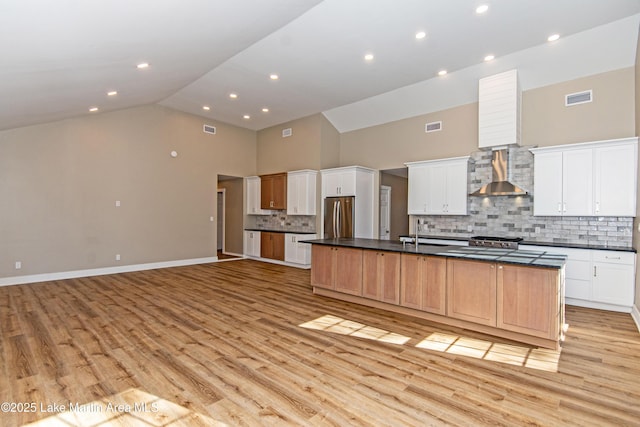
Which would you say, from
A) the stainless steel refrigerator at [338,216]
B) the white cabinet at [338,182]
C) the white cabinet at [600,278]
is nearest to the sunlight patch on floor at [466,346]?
the white cabinet at [600,278]

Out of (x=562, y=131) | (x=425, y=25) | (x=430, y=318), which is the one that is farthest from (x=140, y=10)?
(x=562, y=131)

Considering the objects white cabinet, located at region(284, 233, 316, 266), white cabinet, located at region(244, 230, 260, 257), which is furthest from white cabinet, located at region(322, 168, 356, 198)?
white cabinet, located at region(244, 230, 260, 257)

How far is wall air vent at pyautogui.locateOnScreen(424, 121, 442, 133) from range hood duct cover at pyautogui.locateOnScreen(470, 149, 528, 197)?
4.05 ft

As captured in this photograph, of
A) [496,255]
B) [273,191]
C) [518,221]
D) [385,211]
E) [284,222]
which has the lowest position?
[496,255]

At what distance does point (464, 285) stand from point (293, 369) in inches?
82.1

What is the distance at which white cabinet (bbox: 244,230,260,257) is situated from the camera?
876 cm

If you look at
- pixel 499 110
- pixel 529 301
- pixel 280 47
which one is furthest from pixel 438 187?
pixel 280 47

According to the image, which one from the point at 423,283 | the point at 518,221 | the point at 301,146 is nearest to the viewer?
the point at 423,283

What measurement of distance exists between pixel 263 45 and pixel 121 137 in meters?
4.25

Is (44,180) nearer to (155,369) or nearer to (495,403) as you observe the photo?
(155,369)

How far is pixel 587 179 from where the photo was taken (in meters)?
4.63

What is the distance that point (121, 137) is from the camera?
6.84 m

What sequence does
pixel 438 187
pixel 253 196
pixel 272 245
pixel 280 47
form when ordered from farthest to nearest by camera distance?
pixel 253 196
pixel 272 245
pixel 438 187
pixel 280 47

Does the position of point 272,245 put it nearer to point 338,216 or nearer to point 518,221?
point 338,216
